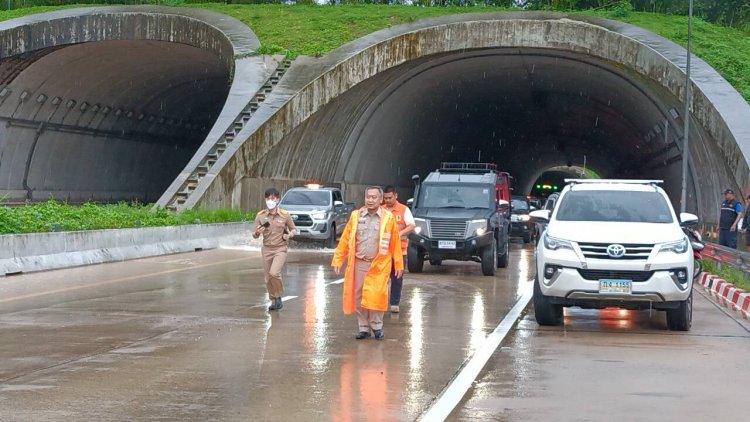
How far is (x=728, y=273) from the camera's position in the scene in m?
21.3

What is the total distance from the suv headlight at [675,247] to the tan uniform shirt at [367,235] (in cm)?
369

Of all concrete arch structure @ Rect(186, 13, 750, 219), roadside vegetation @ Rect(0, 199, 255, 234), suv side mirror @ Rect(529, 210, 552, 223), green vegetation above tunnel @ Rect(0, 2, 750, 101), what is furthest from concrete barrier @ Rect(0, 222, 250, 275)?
green vegetation above tunnel @ Rect(0, 2, 750, 101)

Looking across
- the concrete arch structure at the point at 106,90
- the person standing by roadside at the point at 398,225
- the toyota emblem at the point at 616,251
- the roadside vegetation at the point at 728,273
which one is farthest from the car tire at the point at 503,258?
the concrete arch structure at the point at 106,90

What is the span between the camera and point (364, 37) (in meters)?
41.7

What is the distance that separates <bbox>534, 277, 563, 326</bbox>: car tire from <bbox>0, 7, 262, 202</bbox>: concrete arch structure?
24994 mm

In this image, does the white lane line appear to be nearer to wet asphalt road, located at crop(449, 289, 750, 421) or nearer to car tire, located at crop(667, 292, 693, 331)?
wet asphalt road, located at crop(449, 289, 750, 421)

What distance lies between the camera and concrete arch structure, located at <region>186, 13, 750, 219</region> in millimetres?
34469

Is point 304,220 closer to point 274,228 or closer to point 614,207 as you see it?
point 274,228

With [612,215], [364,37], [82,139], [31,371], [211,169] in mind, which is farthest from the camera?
[82,139]

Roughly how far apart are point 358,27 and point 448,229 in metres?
23.2

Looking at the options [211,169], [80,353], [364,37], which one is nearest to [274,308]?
[80,353]

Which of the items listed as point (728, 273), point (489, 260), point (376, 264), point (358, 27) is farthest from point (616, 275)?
point (358, 27)

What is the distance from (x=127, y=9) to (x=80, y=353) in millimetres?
35855

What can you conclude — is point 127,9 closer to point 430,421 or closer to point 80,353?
point 80,353
